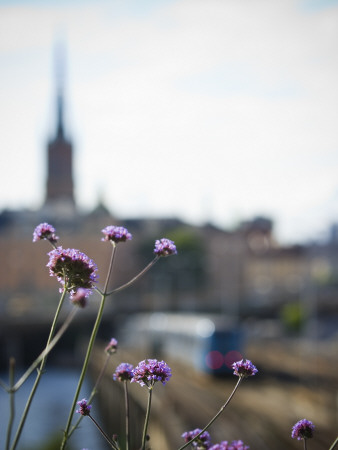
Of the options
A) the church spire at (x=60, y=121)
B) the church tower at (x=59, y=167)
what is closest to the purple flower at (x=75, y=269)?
the church tower at (x=59, y=167)

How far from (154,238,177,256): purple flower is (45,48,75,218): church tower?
3558 inches

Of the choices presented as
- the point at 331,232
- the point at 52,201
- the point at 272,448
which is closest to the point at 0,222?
the point at 52,201

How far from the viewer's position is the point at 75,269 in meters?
1.91

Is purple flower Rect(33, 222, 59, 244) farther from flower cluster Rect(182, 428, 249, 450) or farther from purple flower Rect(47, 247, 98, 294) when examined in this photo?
flower cluster Rect(182, 428, 249, 450)

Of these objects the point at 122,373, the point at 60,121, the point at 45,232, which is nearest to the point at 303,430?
the point at 122,373

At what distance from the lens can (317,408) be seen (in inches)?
854

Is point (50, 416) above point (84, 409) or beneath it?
beneath

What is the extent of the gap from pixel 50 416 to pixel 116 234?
35362mm

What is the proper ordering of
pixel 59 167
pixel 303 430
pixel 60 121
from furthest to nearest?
1. pixel 59 167
2. pixel 60 121
3. pixel 303 430

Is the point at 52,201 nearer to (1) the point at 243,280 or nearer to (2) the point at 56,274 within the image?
(1) the point at 243,280

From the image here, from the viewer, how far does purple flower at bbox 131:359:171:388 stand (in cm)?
185

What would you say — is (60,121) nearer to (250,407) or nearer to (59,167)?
(59,167)

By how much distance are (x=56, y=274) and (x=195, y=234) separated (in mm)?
80478

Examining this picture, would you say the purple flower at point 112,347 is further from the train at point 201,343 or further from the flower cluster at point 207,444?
the train at point 201,343
